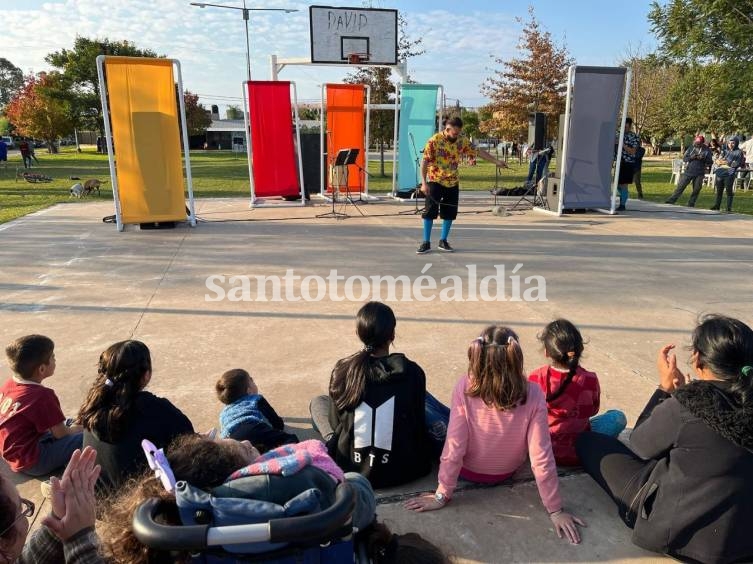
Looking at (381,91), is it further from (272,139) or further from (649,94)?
(649,94)

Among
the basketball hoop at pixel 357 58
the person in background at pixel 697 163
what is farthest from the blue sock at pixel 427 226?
the person in background at pixel 697 163

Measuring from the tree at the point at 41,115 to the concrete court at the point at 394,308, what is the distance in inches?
1552

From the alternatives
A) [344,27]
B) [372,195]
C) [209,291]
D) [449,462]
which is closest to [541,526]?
[449,462]

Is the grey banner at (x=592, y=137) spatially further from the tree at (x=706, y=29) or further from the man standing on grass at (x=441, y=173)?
the tree at (x=706, y=29)

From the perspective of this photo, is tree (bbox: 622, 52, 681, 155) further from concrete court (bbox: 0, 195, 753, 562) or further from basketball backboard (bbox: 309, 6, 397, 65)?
concrete court (bbox: 0, 195, 753, 562)

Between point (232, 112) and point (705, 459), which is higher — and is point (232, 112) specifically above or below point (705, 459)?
above

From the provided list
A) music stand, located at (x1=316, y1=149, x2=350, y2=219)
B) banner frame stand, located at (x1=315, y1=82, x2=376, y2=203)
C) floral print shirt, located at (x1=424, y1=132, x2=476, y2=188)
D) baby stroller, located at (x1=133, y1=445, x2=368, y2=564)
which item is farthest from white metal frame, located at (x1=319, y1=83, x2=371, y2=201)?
baby stroller, located at (x1=133, y1=445, x2=368, y2=564)

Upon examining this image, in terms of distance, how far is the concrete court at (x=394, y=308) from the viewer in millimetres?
2623

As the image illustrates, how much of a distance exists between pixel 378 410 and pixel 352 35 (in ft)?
45.4

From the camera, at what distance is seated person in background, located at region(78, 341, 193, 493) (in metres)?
2.29

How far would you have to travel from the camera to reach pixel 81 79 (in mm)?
46750

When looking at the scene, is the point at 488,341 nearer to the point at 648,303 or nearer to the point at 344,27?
the point at 648,303

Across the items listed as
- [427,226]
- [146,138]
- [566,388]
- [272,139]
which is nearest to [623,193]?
[427,226]

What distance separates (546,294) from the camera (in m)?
5.84
